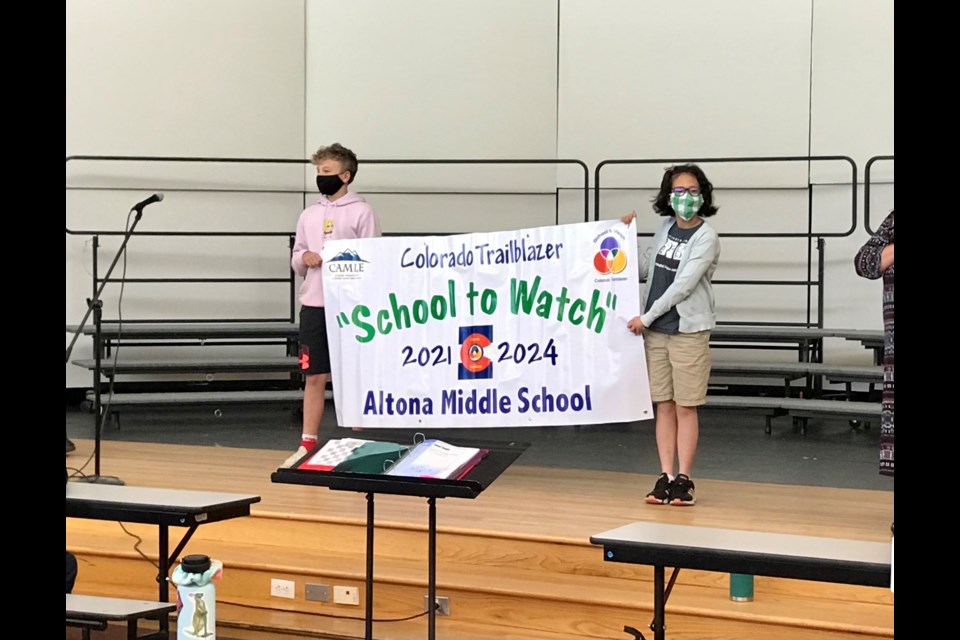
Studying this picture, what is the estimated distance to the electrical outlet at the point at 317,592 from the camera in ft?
14.4

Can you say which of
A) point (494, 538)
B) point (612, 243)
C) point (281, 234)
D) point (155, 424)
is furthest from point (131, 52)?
point (494, 538)

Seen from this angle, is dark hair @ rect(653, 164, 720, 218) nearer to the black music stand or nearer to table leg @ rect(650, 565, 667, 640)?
the black music stand

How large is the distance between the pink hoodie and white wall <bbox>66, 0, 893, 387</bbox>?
338 cm

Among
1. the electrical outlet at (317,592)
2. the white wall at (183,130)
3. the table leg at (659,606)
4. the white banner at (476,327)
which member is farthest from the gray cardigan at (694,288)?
the white wall at (183,130)

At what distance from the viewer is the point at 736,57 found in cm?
836

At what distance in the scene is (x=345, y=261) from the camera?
5.40 m

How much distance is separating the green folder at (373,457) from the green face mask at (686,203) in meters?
1.90

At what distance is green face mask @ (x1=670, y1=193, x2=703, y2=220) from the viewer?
191 inches

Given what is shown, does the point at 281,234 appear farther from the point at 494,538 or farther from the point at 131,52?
the point at 494,538

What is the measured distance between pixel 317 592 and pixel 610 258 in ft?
6.67

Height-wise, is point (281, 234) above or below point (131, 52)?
below

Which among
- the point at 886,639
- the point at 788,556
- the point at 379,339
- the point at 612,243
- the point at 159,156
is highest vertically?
the point at 159,156

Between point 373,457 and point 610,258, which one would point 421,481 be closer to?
point 373,457
